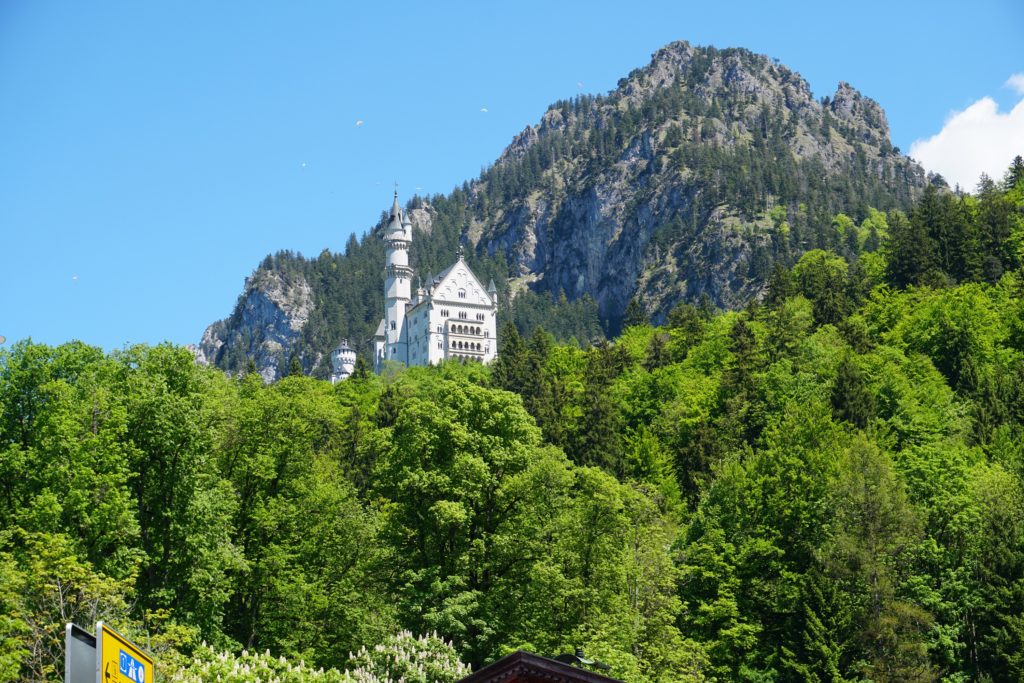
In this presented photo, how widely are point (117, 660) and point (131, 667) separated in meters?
0.30

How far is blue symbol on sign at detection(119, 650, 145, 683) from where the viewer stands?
435 inches

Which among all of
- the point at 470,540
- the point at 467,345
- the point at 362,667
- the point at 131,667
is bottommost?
the point at 131,667

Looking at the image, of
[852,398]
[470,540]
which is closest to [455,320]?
[852,398]

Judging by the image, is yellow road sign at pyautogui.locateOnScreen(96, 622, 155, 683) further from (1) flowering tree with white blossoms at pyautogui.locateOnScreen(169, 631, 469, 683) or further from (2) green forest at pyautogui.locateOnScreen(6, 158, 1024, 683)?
(1) flowering tree with white blossoms at pyautogui.locateOnScreen(169, 631, 469, 683)

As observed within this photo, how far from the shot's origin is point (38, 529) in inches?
1495

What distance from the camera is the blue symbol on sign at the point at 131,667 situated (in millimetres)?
11039

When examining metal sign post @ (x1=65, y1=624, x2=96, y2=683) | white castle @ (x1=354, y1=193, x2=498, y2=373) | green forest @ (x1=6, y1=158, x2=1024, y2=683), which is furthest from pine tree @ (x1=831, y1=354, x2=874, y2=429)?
white castle @ (x1=354, y1=193, x2=498, y2=373)

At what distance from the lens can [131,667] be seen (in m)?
11.2

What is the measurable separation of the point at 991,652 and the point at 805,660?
279 inches

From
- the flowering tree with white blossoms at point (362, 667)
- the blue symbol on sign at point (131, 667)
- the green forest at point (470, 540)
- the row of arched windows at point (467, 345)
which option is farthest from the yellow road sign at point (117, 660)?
the row of arched windows at point (467, 345)

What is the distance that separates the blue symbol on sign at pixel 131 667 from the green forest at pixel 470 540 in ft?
73.4

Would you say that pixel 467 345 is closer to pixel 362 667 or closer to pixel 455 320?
pixel 455 320

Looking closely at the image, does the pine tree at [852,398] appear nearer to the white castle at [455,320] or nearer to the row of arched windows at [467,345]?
the white castle at [455,320]

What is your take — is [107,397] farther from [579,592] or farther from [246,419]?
[579,592]
